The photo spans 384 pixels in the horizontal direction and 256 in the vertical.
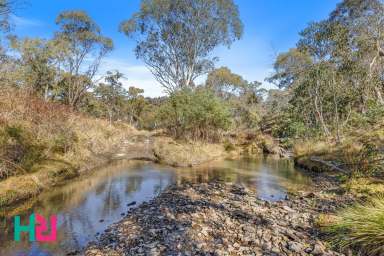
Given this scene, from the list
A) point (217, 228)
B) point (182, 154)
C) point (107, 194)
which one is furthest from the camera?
point (182, 154)

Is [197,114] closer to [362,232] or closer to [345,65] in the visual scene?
[345,65]

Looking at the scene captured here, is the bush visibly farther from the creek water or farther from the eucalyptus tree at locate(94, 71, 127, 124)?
the eucalyptus tree at locate(94, 71, 127, 124)

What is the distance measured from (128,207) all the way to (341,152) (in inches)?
416

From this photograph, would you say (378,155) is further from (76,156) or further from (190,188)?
(76,156)

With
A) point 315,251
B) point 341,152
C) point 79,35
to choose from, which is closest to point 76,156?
point 315,251

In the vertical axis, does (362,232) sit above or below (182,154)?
below

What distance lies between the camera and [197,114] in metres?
20.5

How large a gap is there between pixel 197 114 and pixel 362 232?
16.4 m

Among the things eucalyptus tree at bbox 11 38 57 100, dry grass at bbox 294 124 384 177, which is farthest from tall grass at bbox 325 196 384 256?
eucalyptus tree at bbox 11 38 57 100

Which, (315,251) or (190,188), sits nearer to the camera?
(315,251)

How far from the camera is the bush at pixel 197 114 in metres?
20.6

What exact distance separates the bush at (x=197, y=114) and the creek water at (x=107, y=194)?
17.0ft

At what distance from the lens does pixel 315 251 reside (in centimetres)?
450

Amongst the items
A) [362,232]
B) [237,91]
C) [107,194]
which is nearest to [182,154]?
[107,194]
